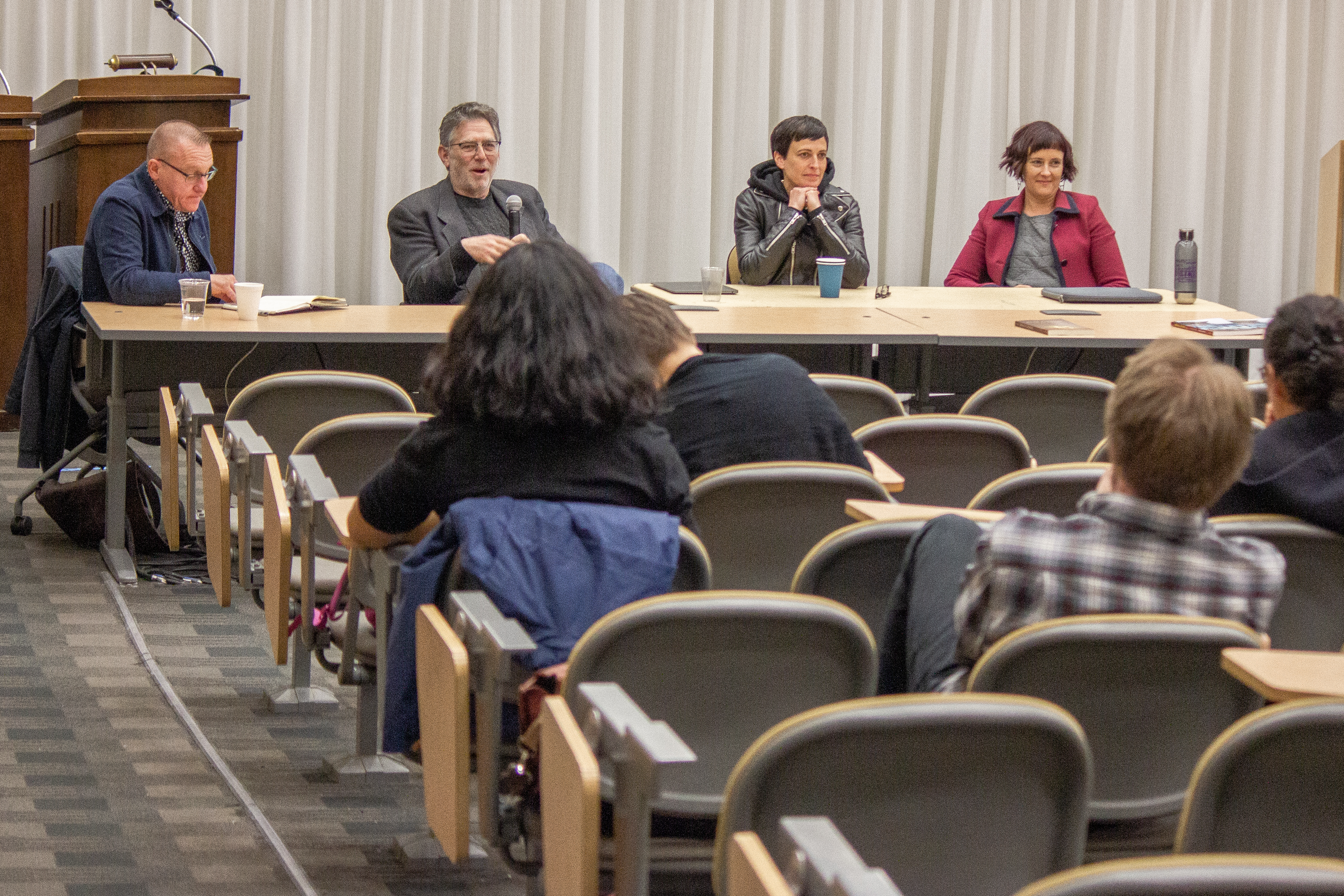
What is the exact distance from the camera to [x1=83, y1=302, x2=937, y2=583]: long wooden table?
4711 millimetres

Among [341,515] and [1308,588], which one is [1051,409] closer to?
[1308,588]

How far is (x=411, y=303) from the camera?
236 inches

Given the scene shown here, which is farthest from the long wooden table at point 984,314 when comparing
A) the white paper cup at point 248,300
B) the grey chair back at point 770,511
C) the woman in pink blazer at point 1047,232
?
the grey chair back at point 770,511

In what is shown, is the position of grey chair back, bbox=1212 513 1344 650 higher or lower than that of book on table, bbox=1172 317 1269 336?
lower

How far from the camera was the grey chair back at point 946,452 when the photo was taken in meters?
3.41

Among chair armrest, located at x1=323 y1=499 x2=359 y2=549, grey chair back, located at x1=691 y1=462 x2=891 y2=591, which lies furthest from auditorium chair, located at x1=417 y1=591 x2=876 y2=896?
grey chair back, located at x1=691 y1=462 x2=891 y2=591

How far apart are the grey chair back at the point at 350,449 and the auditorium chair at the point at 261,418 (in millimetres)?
236

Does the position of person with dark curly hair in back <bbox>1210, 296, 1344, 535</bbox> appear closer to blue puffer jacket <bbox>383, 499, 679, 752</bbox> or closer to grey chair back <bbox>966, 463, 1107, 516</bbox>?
grey chair back <bbox>966, 463, 1107, 516</bbox>

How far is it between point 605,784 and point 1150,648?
24.8 inches

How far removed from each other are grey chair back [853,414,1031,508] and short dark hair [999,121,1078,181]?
3306mm

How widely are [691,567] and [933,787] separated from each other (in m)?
A: 0.78

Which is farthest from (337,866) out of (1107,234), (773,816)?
(1107,234)

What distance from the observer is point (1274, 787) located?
5.26ft

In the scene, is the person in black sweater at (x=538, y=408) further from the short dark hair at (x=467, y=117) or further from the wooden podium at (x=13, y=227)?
the wooden podium at (x=13, y=227)
